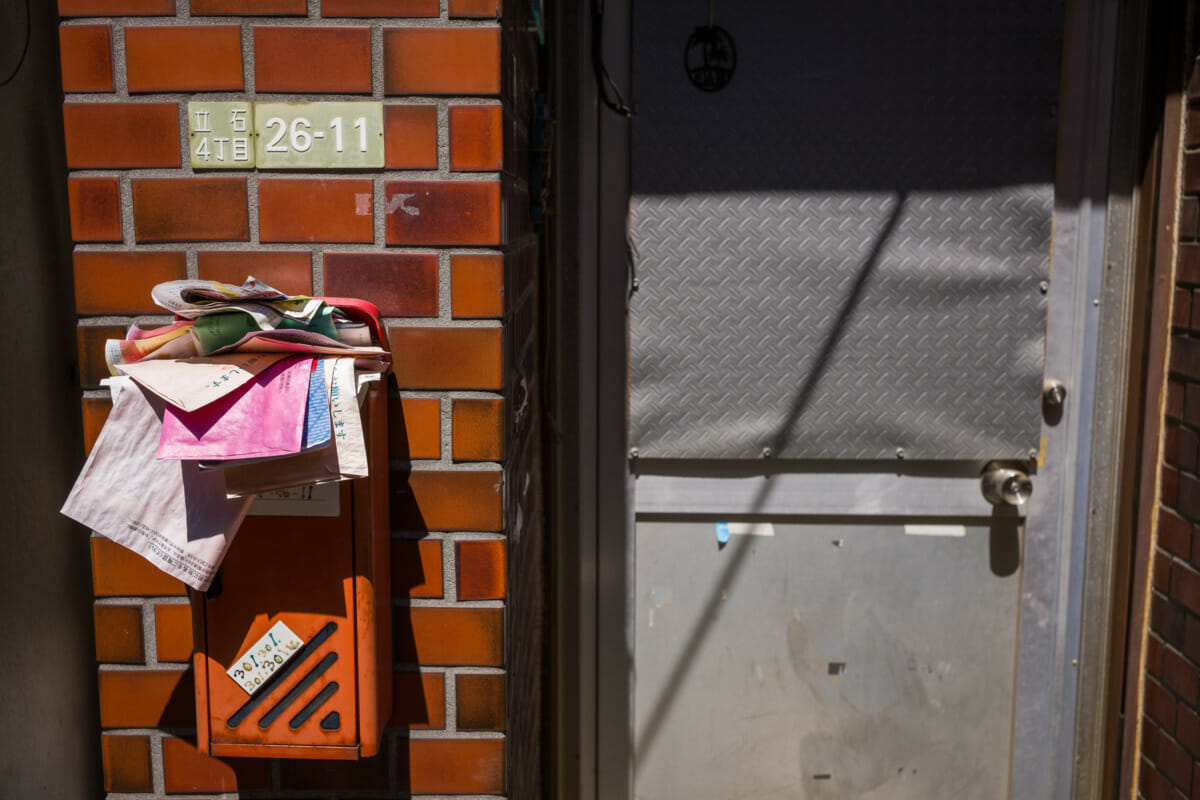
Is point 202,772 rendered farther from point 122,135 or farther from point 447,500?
point 122,135

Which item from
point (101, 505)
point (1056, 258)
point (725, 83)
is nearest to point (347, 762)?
point (101, 505)

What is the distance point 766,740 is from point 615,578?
0.54 meters

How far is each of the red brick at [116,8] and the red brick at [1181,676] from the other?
2225 millimetres

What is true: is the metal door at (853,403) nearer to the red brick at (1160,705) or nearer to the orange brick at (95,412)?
the red brick at (1160,705)

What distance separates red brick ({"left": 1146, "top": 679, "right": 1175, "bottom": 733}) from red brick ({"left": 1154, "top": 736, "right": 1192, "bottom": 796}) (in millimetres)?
32

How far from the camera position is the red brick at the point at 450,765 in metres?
1.49

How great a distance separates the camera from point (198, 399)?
1.17 meters

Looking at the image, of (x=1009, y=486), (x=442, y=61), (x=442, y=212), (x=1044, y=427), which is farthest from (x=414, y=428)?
(x=1044, y=427)

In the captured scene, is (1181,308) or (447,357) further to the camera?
(1181,308)

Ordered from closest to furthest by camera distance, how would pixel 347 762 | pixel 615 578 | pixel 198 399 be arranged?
pixel 198 399, pixel 347 762, pixel 615 578

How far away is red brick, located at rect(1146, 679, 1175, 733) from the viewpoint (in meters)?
2.08

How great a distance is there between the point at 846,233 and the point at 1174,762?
4.36 ft

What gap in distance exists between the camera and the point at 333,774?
148 cm

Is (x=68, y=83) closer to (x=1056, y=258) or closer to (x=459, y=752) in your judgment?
(x=459, y=752)
